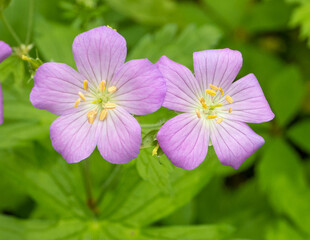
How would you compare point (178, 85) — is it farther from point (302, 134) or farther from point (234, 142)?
point (302, 134)

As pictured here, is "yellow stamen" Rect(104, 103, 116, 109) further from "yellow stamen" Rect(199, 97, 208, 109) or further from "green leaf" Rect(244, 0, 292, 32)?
"green leaf" Rect(244, 0, 292, 32)

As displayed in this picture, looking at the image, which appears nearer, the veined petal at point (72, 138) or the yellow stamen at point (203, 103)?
the veined petal at point (72, 138)

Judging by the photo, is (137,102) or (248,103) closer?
(137,102)

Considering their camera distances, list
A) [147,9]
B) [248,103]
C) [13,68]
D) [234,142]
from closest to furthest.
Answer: [234,142] < [248,103] < [13,68] < [147,9]

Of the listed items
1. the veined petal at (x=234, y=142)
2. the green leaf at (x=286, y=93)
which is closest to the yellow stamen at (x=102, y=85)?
the veined petal at (x=234, y=142)

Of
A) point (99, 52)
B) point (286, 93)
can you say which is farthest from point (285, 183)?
point (99, 52)

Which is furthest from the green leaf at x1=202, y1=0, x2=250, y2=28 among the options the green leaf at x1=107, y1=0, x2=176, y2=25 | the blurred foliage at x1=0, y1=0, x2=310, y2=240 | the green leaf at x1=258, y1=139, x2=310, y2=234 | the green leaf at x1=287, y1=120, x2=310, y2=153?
the green leaf at x1=258, y1=139, x2=310, y2=234

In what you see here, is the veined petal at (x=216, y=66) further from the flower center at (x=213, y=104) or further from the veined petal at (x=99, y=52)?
the veined petal at (x=99, y=52)

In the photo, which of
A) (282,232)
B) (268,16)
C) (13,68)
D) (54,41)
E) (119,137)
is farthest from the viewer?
(268,16)
